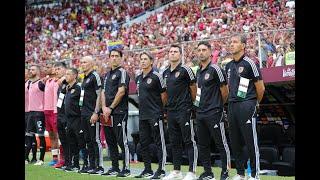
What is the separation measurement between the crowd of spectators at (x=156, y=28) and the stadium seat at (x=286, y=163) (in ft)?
6.69

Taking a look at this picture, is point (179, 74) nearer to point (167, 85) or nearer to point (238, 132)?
point (167, 85)

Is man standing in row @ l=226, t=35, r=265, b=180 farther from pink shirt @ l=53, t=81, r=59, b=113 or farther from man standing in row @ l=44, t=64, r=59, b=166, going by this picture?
man standing in row @ l=44, t=64, r=59, b=166

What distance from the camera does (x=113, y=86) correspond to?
35.1 ft

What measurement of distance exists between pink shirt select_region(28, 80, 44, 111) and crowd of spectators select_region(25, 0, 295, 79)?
3684 millimetres

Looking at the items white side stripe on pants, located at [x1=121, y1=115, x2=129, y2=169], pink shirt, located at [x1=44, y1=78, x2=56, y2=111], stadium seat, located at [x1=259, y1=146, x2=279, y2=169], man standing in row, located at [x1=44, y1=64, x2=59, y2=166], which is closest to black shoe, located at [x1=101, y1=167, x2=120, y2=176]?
white side stripe on pants, located at [x1=121, y1=115, x2=129, y2=169]

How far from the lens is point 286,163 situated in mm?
12938

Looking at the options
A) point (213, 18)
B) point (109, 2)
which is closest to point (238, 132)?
point (213, 18)

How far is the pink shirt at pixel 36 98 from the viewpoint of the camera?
1373 centimetres

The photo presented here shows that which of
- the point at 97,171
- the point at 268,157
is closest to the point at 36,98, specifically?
the point at 97,171

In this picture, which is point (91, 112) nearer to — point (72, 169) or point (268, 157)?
point (72, 169)

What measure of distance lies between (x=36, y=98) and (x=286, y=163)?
19.3ft

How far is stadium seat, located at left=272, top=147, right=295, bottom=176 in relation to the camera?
12.7 m

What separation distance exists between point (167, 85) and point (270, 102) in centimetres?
682

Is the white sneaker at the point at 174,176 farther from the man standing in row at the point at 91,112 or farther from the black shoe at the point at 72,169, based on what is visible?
the black shoe at the point at 72,169
